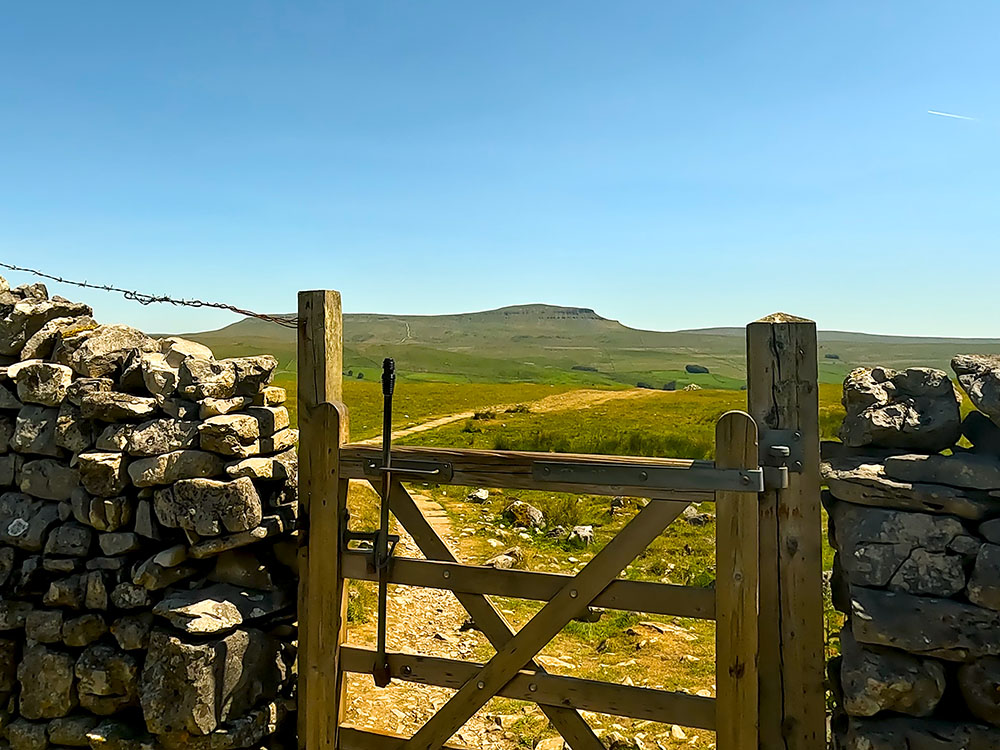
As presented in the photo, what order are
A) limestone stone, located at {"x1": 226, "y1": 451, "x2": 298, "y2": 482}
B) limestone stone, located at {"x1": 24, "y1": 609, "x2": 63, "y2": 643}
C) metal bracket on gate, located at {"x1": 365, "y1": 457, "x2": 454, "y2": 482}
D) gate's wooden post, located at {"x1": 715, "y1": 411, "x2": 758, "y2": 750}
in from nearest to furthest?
gate's wooden post, located at {"x1": 715, "y1": 411, "x2": 758, "y2": 750} → metal bracket on gate, located at {"x1": 365, "y1": 457, "x2": 454, "y2": 482} → limestone stone, located at {"x1": 226, "y1": 451, "x2": 298, "y2": 482} → limestone stone, located at {"x1": 24, "y1": 609, "x2": 63, "y2": 643}

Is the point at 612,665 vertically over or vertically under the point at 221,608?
under

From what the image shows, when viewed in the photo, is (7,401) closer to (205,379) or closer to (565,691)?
(205,379)

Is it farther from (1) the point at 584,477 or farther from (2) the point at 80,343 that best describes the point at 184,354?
(1) the point at 584,477

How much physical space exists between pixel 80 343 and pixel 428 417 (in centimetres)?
2994

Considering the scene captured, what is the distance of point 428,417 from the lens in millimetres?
36125

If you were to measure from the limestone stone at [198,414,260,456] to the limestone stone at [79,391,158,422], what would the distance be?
549mm

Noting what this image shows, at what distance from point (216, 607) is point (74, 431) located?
1.91 metres

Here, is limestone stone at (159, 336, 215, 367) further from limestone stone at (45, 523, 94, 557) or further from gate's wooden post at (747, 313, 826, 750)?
gate's wooden post at (747, 313, 826, 750)

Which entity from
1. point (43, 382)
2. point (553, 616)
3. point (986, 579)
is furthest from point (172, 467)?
point (986, 579)

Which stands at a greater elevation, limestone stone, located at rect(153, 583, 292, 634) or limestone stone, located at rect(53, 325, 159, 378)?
limestone stone, located at rect(53, 325, 159, 378)

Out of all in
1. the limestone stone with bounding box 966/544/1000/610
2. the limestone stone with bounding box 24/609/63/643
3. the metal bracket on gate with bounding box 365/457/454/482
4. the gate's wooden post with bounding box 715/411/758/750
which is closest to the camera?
the limestone stone with bounding box 966/544/1000/610

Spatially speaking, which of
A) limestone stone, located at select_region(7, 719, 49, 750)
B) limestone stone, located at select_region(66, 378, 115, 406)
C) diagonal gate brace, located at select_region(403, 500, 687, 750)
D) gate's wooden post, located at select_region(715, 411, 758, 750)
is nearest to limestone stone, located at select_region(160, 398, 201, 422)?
limestone stone, located at select_region(66, 378, 115, 406)

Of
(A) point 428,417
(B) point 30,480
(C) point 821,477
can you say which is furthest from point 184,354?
(A) point 428,417

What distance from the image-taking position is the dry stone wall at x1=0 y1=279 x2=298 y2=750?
5.30 m
